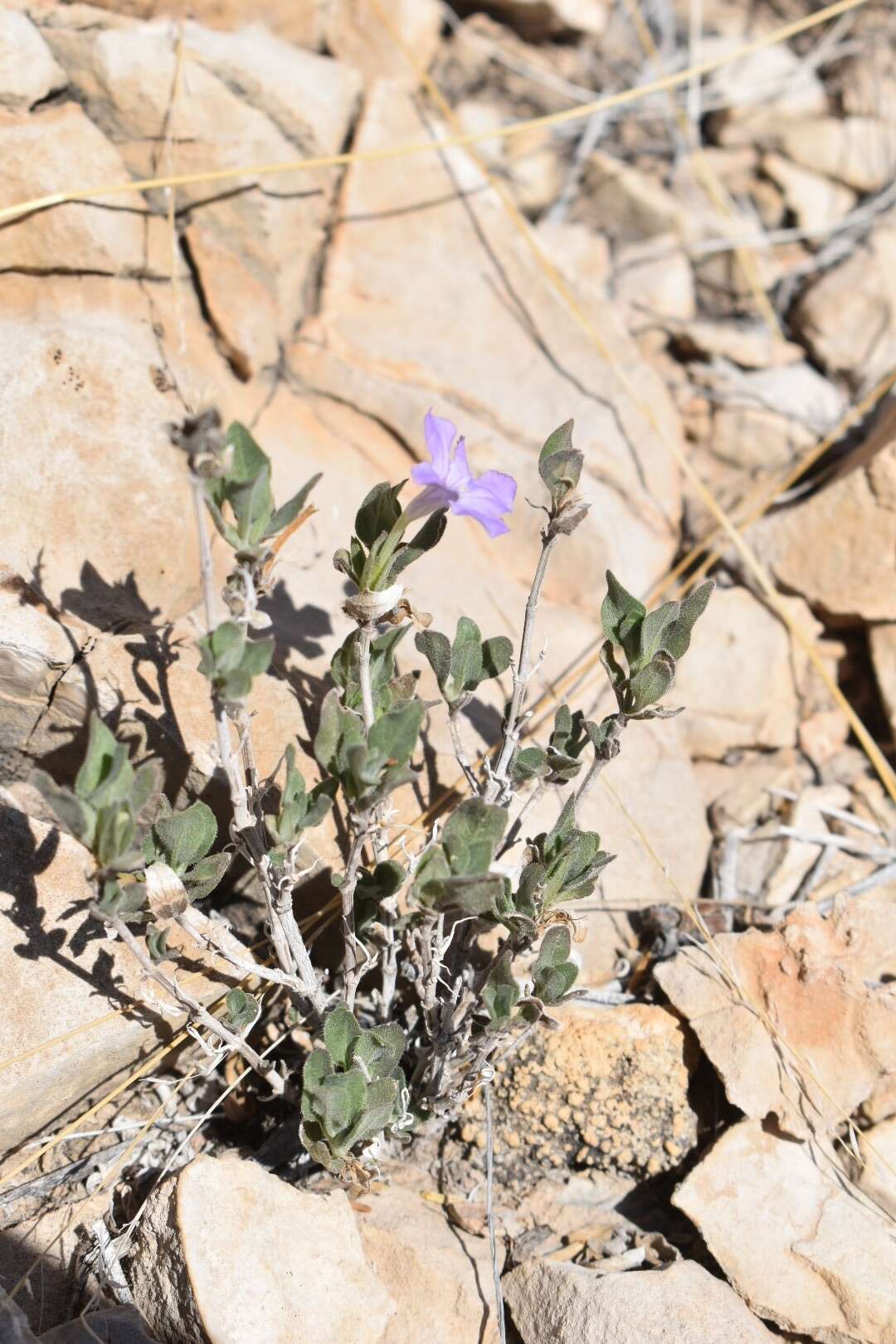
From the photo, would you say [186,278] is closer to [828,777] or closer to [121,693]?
[121,693]

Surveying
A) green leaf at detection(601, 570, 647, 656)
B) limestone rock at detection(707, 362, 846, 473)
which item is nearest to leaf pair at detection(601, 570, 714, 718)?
green leaf at detection(601, 570, 647, 656)

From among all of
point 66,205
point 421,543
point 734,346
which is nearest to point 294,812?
point 421,543

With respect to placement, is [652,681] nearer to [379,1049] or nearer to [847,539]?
[379,1049]

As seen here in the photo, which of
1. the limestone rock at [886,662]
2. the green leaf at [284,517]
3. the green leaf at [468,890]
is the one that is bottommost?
the limestone rock at [886,662]

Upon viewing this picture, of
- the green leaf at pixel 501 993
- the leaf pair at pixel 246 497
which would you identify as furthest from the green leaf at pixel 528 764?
the leaf pair at pixel 246 497

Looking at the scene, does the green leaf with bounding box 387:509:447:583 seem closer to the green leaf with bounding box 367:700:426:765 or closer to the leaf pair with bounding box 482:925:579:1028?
the green leaf with bounding box 367:700:426:765

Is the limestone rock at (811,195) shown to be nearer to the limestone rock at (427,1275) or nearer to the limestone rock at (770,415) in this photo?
the limestone rock at (770,415)
